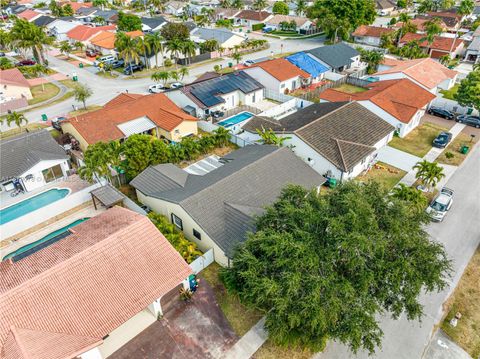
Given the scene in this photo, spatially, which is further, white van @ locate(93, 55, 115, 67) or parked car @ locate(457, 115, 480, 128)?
white van @ locate(93, 55, 115, 67)

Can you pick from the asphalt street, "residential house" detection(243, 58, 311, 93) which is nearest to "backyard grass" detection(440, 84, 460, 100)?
the asphalt street

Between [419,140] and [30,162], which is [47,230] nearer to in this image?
[30,162]

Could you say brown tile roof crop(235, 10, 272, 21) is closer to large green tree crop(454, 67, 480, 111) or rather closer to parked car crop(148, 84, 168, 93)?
parked car crop(148, 84, 168, 93)

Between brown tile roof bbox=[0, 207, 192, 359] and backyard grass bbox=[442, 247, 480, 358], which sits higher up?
brown tile roof bbox=[0, 207, 192, 359]

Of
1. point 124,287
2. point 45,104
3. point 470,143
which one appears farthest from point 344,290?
point 45,104

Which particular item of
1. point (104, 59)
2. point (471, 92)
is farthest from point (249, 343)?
point (104, 59)

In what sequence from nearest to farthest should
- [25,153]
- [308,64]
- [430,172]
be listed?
[430,172], [25,153], [308,64]
